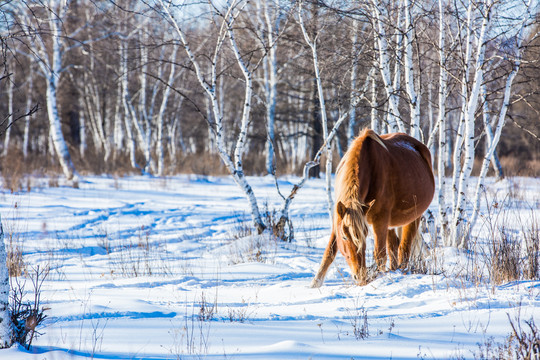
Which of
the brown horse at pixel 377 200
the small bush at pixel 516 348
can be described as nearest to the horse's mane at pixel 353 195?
the brown horse at pixel 377 200

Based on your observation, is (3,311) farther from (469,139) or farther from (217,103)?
(469,139)

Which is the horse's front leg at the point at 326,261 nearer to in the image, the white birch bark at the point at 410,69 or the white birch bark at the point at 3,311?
the white birch bark at the point at 3,311

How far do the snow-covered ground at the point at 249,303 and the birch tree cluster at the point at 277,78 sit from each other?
4.83 ft

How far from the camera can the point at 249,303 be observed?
146 inches

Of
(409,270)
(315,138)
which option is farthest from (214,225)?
(315,138)

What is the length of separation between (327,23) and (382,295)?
189 inches

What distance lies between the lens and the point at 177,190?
13367 mm

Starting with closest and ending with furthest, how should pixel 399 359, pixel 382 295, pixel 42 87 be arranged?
pixel 399 359
pixel 382 295
pixel 42 87

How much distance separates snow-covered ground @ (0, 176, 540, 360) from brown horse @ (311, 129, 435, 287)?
0.97ft

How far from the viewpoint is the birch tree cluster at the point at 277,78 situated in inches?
228

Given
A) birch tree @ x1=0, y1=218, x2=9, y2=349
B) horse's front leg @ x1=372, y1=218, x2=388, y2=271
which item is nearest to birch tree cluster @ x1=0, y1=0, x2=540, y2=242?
birch tree @ x1=0, y1=218, x2=9, y2=349

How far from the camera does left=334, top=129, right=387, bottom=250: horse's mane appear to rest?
3676 mm

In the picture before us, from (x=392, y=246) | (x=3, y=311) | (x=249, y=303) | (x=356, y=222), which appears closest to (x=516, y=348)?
(x=356, y=222)

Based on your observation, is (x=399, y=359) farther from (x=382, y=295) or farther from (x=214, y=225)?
(x=214, y=225)
